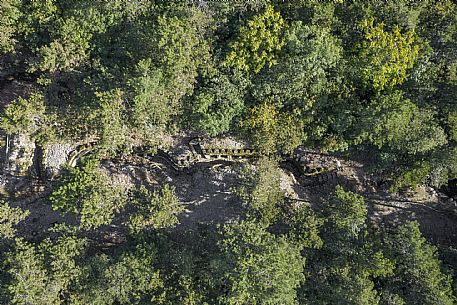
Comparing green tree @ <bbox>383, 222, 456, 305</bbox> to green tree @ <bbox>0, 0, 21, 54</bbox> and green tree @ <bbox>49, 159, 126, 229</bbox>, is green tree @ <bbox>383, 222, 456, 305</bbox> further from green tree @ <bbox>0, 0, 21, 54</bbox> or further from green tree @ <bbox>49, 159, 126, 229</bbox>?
green tree @ <bbox>0, 0, 21, 54</bbox>

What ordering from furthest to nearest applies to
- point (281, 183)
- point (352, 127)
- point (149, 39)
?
1. point (281, 183)
2. point (352, 127)
3. point (149, 39)

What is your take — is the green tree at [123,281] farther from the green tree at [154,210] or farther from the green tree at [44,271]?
the green tree at [154,210]

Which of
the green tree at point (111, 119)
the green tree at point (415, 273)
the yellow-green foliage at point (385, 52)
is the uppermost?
the yellow-green foliage at point (385, 52)

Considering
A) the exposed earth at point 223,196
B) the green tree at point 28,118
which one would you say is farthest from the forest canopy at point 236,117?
the exposed earth at point 223,196

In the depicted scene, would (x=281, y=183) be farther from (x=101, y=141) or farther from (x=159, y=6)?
(x=159, y=6)

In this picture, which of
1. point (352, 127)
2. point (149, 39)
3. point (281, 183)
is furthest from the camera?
point (281, 183)

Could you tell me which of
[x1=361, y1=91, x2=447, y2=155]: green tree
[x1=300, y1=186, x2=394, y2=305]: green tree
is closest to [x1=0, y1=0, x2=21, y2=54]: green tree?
[x1=361, y1=91, x2=447, y2=155]: green tree

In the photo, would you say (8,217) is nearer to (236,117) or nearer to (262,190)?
(236,117)

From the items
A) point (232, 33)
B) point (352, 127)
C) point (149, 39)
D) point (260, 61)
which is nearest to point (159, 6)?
point (149, 39)
